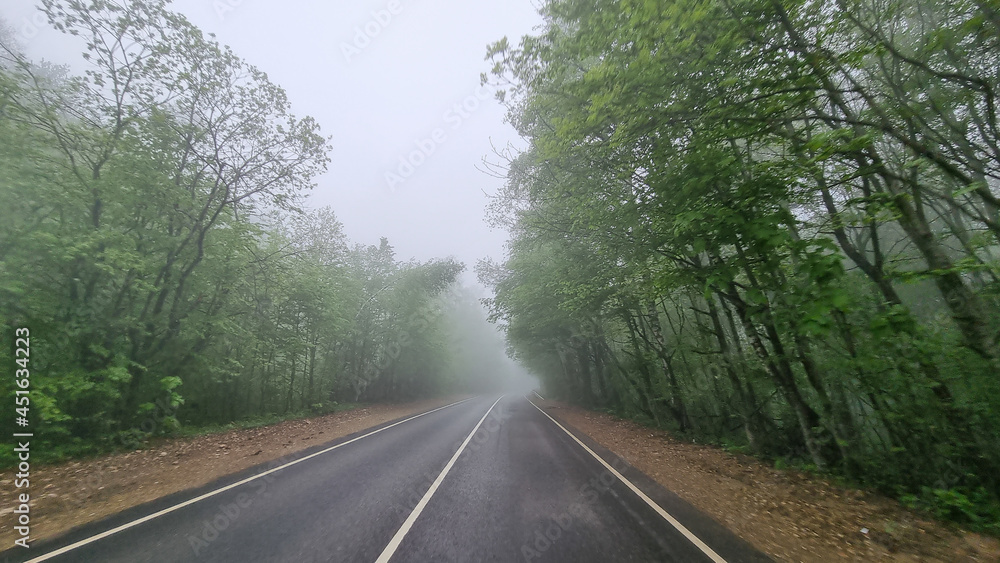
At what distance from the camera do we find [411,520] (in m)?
4.72

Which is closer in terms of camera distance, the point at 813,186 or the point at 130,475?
the point at 813,186

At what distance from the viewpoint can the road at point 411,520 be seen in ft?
12.7

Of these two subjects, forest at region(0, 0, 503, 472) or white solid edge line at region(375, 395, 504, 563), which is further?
forest at region(0, 0, 503, 472)

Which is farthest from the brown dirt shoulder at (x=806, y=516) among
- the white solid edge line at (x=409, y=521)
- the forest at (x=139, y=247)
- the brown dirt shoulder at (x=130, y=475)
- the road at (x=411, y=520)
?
the forest at (x=139, y=247)

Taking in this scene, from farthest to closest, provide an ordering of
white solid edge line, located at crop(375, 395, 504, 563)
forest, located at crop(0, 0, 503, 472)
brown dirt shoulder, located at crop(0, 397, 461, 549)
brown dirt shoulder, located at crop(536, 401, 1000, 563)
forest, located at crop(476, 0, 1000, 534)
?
forest, located at crop(0, 0, 503, 472)
brown dirt shoulder, located at crop(0, 397, 461, 549)
forest, located at crop(476, 0, 1000, 534)
brown dirt shoulder, located at crop(536, 401, 1000, 563)
white solid edge line, located at crop(375, 395, 504, 563)

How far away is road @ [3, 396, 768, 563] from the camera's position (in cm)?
387

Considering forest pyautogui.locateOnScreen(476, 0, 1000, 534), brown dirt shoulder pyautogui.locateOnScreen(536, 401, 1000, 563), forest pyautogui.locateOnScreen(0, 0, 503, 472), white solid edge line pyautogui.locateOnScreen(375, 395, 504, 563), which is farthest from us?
forest pyautogui.locateOnScreen(0, 0, 503, 472)

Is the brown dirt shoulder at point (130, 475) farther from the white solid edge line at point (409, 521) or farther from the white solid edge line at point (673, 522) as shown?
the white solid edge line at point (673, 522)

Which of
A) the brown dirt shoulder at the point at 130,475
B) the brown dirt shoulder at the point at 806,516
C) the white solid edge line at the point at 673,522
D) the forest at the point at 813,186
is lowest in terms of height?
the brown dirt shoulder at the point at 806,516

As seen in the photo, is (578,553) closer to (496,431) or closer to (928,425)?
(928,425)

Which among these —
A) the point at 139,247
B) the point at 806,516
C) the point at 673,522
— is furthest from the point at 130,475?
the point at 806,516

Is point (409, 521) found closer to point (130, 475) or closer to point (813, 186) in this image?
point (130, 475)

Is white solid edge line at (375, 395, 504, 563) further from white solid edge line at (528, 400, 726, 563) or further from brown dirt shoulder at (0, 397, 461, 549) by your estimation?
brown dirt shoulder at (0, 397, 461, 549)

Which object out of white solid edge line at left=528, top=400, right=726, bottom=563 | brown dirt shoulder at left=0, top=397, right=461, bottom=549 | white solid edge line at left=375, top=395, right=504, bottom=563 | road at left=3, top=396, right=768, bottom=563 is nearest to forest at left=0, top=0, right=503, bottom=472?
brown dirt shoulder at left=0, top=397, right=461, bottom=549
